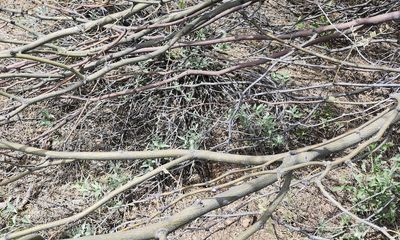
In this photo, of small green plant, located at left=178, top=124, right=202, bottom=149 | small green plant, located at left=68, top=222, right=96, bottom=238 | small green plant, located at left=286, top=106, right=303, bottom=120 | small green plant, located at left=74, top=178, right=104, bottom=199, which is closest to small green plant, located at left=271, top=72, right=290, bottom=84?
small green plant, located at left=286, top=106, right=303, bottom=120

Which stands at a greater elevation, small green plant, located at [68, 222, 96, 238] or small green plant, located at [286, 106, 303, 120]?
small green plant, located at [286, 106, 303, 120]

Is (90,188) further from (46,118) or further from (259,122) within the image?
(259,122)

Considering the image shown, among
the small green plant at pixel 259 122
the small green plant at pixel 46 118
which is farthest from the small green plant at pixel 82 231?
the small green plant at pixel 259 122

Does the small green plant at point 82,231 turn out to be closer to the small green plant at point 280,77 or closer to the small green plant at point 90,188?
the small green plant at point 90,188

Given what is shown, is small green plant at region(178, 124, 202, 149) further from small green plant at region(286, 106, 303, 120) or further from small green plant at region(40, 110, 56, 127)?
small green plant at region(40, 110, 56, 127)

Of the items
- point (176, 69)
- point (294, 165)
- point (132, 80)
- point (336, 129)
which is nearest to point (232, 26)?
point (176, 69)

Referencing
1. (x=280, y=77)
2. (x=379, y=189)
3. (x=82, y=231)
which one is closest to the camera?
(x=379, y=189)

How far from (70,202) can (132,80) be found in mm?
681

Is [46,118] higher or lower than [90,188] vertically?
higher

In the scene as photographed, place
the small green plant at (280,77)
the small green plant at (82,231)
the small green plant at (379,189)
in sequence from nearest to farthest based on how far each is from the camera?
the small green plant at (379,189)
the small green plant at (82,231)
the small green plant at (280,77)

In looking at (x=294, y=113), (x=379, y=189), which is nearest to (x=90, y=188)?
(x=294, y=113)

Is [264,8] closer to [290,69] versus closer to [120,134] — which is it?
[290,69]

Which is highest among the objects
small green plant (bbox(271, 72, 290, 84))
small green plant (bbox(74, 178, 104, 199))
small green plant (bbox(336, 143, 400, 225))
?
small green plant (bbox(271, 72, 290, 84))

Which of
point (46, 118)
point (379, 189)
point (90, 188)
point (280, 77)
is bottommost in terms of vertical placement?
point (379, 189)
